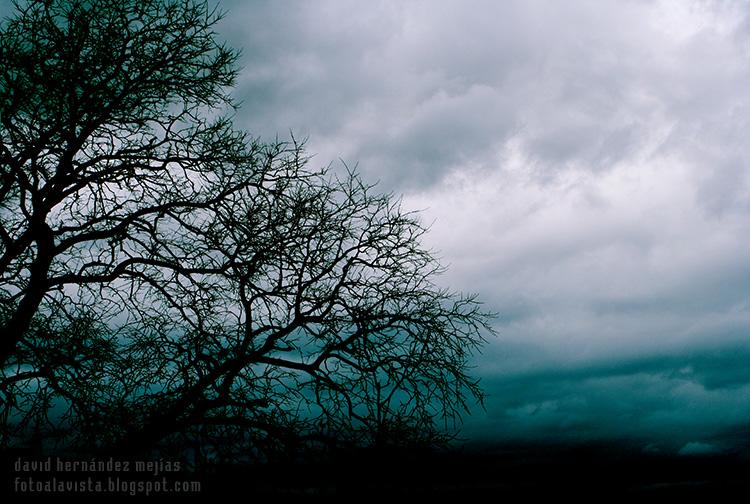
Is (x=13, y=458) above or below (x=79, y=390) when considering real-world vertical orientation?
below

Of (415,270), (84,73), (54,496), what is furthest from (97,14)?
(54,496)

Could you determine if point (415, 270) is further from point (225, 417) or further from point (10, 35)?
point (10, 35)

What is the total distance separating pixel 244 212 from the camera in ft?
28.3

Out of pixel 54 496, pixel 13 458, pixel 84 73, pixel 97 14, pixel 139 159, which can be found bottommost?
pixel 54 496

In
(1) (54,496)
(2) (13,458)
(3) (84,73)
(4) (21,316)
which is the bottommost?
(1) (54,496)

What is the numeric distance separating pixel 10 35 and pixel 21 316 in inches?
130

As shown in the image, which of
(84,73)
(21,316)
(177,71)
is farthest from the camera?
(177,71)

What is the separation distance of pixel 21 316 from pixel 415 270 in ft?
15.5

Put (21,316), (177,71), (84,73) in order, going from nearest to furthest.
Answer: (21,316), (84,73), (177,71)

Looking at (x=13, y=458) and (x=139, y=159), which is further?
(x=139, y=159)

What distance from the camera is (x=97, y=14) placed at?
26.8 ft

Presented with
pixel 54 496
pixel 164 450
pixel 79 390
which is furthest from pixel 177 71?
pixel 54 496

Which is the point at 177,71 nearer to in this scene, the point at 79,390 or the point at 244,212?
the point at 244,212

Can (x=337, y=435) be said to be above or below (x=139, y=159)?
below
